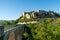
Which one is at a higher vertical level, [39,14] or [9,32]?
[39,14]

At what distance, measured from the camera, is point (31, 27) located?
106ft

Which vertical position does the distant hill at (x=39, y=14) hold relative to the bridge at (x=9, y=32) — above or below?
above

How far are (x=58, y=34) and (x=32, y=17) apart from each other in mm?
24825

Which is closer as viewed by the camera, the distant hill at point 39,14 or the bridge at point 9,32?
the bridge at point 9,32

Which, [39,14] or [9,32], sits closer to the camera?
[9,32]

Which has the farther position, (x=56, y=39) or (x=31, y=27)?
(x=31, y=27)

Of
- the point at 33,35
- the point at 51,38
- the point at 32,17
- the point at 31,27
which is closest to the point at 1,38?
the point at 51,38

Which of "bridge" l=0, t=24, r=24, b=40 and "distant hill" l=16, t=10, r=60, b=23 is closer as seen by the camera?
"bridge" l=0, t=24, r=24, b=40

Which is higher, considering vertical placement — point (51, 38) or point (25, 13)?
point (25, 13)

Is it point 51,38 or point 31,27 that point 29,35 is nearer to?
point 31,27

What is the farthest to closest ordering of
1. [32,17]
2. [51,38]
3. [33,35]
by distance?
[32,17], [33,35], [51,38]

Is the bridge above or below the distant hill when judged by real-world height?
below

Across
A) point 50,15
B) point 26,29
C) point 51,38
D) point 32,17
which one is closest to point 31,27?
point 26,29

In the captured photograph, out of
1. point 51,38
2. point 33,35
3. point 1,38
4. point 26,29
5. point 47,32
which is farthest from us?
point 26,29
